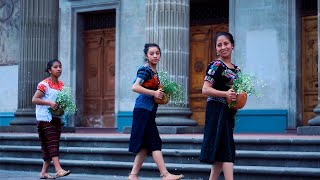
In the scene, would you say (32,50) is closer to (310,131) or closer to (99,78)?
(99,78)

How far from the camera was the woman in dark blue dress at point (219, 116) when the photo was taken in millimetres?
7140

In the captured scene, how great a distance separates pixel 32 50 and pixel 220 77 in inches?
412

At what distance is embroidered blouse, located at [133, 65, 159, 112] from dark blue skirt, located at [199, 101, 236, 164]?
1486mm

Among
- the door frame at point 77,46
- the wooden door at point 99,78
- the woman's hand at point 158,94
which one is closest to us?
the woman's hand at point 158,94

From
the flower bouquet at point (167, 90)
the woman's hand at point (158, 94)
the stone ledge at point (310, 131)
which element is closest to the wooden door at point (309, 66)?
the stone ledge at point (310, 131)

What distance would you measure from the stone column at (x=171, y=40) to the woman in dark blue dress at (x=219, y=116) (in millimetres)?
6970

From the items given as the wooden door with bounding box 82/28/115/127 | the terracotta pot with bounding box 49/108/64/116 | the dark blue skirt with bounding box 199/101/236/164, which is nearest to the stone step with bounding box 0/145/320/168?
the terracotta pot with bounding box 49/108/64/116

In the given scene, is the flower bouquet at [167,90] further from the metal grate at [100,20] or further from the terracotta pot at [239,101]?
the metal grate at [100,20]

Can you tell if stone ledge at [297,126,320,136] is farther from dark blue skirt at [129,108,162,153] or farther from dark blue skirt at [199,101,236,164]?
dark blue skirt at [199,101,236,164]

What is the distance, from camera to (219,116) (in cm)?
722

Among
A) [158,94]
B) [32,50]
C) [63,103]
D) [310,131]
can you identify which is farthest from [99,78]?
[158,94]

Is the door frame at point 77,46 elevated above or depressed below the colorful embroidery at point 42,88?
above

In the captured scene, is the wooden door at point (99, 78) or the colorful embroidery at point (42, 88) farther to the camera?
the wooden door at point (99, 78)

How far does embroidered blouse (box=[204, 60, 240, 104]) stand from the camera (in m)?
7.20
